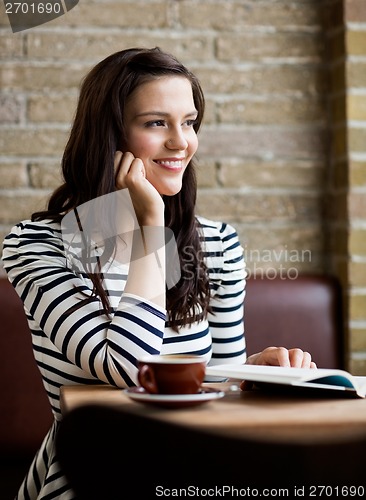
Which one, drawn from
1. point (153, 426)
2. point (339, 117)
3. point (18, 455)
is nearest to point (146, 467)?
point (153, 426)

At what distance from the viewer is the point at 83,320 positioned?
133 cm

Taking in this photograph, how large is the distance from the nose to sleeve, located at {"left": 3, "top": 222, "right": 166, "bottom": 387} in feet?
1.22

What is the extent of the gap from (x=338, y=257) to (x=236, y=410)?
1330 mm

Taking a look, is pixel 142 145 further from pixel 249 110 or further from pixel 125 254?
pixel 249 110

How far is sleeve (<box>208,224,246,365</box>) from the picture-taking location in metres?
1.75

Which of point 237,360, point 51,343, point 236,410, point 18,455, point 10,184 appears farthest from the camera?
point 10,184

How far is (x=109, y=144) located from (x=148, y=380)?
0.76 m

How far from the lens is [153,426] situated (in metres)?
0.63

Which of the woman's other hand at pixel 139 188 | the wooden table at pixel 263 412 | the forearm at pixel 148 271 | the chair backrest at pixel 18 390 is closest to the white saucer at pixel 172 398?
the wooden table at pixel 263 412

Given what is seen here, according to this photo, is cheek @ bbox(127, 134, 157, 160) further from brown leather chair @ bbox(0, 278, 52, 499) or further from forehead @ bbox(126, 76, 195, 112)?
brown leather chair @ bbox(0, 278, 52, 499)

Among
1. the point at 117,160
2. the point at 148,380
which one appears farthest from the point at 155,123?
the point at 148,380

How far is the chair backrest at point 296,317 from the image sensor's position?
6.72 feet

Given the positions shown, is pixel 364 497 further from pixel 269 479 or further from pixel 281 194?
pixel 281 194

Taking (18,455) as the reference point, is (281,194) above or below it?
above
